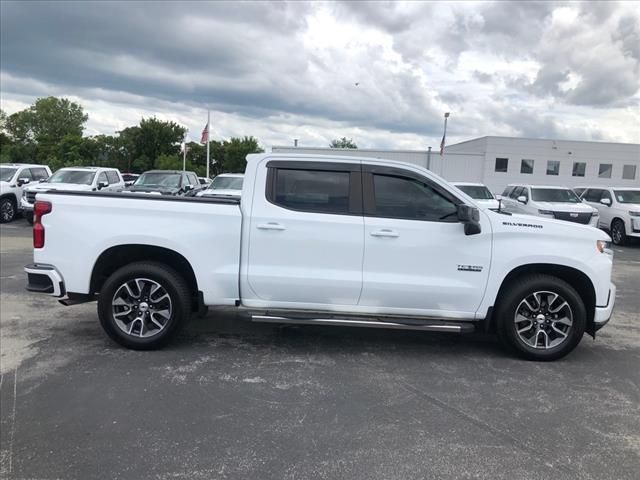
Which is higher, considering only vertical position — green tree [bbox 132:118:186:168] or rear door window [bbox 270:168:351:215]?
green tree [bbox 132:118:186:168]

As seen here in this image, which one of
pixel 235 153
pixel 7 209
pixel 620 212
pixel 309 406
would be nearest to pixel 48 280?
pixel 309 406

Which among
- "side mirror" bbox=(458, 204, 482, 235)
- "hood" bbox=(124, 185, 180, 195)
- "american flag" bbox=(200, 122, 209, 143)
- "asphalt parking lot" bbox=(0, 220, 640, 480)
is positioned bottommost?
"asphalt parking lot" bbox=(0, 220, 640, 480)

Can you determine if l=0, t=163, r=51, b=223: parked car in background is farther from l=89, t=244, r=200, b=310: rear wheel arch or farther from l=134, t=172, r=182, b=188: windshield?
l=89, t=244, r=200, b=310: rear wheel arch

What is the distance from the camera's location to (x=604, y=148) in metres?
42.6

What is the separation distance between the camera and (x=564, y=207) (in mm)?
15039

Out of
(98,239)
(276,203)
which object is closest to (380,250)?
(276,203)

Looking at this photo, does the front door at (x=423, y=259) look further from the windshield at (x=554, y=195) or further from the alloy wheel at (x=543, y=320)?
the windshield at (x=554, y=195)

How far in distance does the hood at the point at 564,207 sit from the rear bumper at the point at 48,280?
13.6 meters

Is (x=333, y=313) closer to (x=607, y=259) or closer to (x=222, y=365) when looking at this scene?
(x=222, y=365)

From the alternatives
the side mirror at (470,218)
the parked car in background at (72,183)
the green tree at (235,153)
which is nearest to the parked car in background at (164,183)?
the parked car in background at (72,183)

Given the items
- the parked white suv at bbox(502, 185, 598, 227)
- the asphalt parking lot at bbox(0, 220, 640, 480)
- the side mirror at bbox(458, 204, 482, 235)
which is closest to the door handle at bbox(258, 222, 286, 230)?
the asphalt parking lot at bbox(0, 220, 640, 480)

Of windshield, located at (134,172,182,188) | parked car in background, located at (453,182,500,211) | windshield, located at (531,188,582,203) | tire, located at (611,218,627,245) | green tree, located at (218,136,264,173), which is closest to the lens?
tire, located at (611,218,627,245)

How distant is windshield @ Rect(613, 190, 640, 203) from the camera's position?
1605cm

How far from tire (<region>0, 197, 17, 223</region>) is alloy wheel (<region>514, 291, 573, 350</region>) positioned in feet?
54.9
